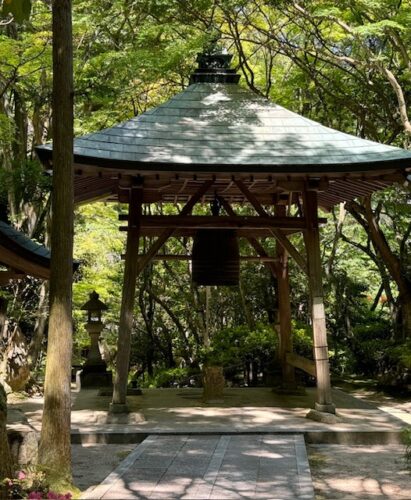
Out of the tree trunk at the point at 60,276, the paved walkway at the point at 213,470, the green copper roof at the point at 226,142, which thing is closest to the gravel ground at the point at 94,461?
the paved walkway at the point at 213,470

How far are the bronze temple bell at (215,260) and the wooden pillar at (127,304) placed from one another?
133cm

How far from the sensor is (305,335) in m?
15.5

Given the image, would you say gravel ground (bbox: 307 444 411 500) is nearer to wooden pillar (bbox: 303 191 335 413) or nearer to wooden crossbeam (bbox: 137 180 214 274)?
wooden pillar (bbox: 303 191 335 413)

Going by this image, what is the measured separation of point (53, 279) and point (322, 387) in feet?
17.1

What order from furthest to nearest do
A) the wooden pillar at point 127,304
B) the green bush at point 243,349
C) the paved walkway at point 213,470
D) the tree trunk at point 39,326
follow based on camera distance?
the tree trunk at point 39,326 < the green bush at point 243,349 < the wooden pillar at point 127,304 < the paved walkway at point 213,470

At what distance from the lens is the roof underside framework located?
9.60 m

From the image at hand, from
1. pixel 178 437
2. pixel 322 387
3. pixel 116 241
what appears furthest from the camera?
pixel 116 241

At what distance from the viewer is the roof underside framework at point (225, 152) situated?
378 inches

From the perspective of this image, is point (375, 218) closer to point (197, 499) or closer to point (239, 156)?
point (239, 156)

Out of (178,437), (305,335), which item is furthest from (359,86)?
(178,437)

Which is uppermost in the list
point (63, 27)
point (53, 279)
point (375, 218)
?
point (63, 27)

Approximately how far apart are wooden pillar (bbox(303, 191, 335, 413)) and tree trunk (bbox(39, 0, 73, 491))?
4905 millimetres

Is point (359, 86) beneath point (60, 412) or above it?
above

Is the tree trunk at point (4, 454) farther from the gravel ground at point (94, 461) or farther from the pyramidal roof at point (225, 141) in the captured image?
the pyramidal roof at point (225, 141)
